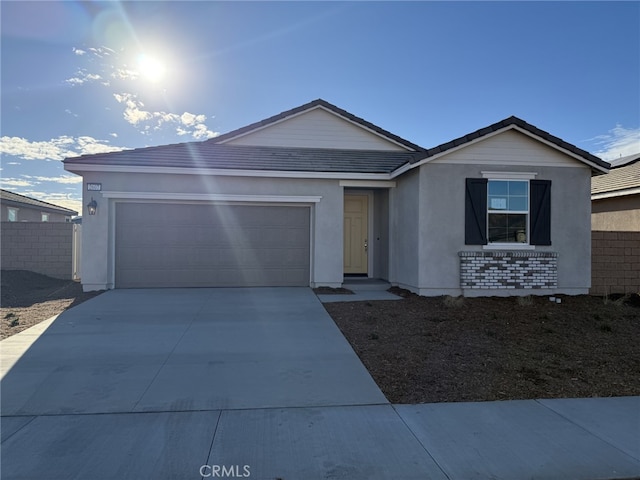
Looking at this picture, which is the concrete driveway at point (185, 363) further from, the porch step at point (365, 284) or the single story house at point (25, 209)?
the single story house at point (25, 209)

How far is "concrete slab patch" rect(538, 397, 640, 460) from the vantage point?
12.5 feet

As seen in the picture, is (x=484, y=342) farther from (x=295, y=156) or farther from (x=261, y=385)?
(x=295, y=156)

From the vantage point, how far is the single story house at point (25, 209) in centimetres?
2216

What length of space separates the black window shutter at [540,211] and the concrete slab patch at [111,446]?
8949mm

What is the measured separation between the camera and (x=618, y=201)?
15586 millimetres

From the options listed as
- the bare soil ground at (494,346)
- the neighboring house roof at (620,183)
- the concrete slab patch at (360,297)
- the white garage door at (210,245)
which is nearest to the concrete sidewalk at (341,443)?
the bare soil ground at (494,346)

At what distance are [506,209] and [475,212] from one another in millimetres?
832

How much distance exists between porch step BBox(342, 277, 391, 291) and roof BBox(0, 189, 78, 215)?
63.2 feet

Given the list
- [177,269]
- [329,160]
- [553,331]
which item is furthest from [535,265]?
[177,269]

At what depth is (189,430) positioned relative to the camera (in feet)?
12.8

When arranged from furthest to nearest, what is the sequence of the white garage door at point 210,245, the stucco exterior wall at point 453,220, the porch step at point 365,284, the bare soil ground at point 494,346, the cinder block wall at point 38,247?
the cinder block wall at point 38,247, the porch step at point 365,284, the white garage door at point 210,245, the stucco exterior wall at point 453,220, the bare soil ground at point 494,346

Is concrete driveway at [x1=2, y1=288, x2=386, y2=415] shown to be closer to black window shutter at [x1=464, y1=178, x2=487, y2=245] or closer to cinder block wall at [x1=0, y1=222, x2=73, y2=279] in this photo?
black window shutter at [x1=464, y1=178, x2=487, y2=245]

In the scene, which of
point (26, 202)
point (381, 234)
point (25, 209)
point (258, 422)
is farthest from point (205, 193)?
point (25, 209)

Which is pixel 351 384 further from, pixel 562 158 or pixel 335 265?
pixel 562 158
